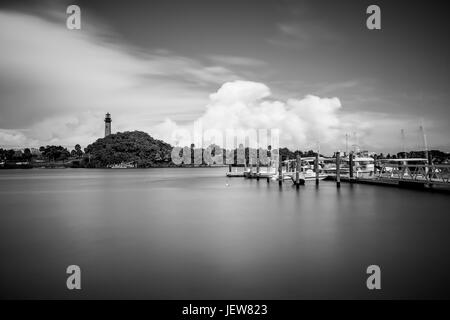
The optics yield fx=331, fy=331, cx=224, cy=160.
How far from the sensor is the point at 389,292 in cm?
898

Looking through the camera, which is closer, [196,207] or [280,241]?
[280,241]

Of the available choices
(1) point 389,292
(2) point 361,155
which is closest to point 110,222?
(1) point 389,292

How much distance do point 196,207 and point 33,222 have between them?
1247 cm

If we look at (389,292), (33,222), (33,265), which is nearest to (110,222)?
(33,222)

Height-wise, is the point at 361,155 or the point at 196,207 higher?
the point at 361,155

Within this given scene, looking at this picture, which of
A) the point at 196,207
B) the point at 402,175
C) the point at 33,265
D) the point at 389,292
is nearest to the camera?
the point at 389,292

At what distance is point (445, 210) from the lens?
23000 millimetres
